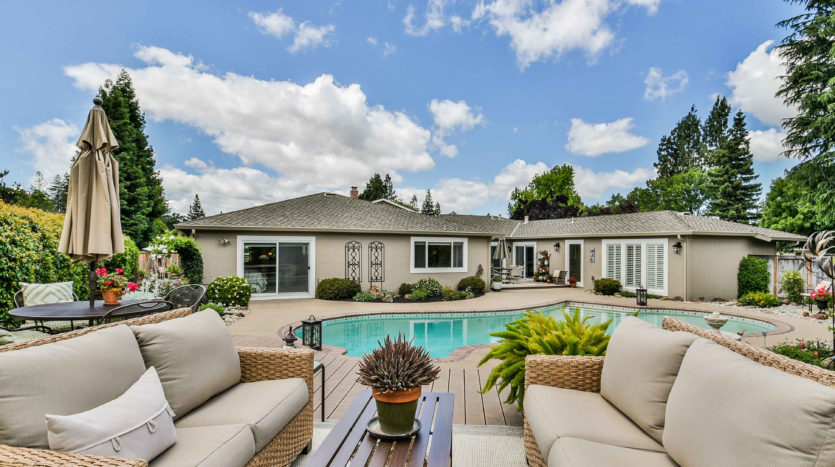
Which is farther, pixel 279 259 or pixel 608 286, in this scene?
pixel 608 286

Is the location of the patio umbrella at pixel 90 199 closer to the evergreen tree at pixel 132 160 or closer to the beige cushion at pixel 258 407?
the beige cushion at pixel 258 407

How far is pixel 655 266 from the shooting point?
13.6 meters

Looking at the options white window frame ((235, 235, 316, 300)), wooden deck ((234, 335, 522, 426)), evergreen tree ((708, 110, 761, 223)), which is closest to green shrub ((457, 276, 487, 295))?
white window frame ((235, 235, 316, 300))

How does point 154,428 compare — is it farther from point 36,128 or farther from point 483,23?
point 36,128

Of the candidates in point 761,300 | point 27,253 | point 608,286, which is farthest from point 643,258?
point 27,253

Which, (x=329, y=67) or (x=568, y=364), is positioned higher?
(x=329, y=67)

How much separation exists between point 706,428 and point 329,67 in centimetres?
1462

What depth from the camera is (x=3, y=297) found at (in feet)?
18.5

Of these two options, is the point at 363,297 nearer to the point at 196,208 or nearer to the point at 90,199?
the point at 90,199

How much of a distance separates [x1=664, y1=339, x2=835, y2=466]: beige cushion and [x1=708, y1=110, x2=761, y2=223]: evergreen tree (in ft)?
97.6

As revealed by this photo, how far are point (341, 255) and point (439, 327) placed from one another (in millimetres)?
4900

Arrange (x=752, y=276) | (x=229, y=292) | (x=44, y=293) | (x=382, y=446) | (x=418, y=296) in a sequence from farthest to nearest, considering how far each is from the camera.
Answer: (x=752, y=276) < (x=418, y=296) < (x=229, y=292) < (x=44, y=293) < (x=382, y=446)

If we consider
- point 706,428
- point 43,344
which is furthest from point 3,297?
point 706,428

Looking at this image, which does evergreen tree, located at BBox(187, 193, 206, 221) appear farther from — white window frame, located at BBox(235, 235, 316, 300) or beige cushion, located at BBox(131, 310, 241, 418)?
beige cushion, located at BBox(131, 310, 241, 418)
